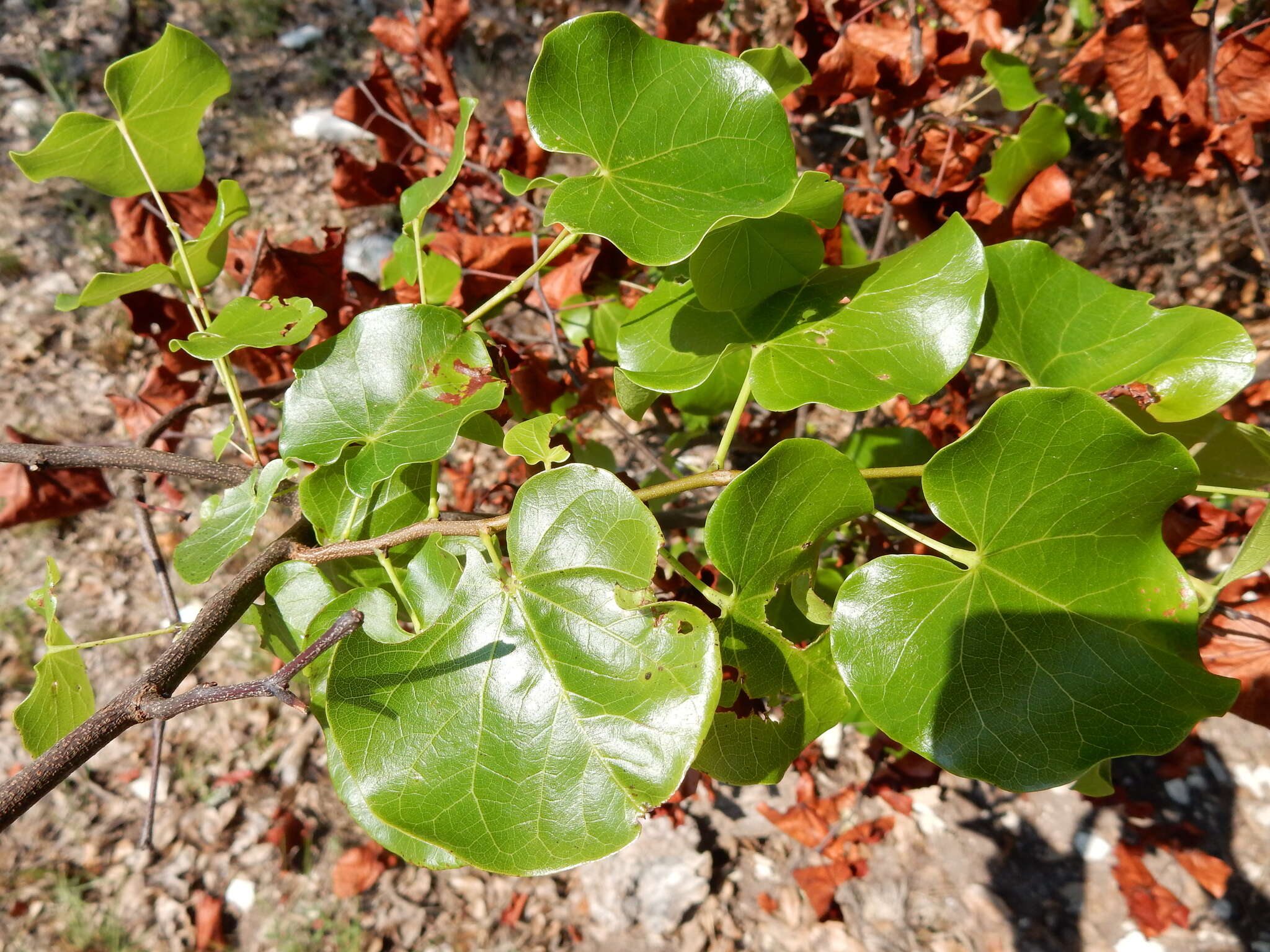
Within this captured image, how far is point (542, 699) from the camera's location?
1.96 ft

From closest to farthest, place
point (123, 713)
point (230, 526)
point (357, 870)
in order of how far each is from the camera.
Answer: point (123, 713), point (230, 526), point (357, 870)

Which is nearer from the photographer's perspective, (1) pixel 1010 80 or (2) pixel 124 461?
(2) pixel 124 461

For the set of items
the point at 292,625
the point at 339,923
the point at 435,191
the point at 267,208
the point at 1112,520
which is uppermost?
the point at 435,191

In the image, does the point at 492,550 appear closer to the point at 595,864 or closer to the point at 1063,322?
the point at 1063,322

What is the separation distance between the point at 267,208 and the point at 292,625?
2.45m

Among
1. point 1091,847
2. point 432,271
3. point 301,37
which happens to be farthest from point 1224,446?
point 301,37

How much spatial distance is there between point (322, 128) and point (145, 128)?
226cm

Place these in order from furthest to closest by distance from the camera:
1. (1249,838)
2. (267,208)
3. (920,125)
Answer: (267,208) → (1249,838) → (920,125)

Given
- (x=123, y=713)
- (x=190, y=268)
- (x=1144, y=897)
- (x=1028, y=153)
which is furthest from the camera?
(x=1144, y=897)

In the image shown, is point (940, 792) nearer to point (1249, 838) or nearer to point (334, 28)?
point (1249, 838)

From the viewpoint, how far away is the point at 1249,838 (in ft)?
5.89

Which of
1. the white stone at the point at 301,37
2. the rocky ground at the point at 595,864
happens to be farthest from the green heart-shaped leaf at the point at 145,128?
the white stone at the point at 301,37

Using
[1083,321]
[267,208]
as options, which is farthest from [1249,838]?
[267,208]

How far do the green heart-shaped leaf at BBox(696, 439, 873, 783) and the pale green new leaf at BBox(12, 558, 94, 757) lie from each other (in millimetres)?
599
